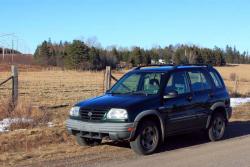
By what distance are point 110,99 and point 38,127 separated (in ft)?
11.5

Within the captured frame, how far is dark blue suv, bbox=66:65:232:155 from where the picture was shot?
8781mm

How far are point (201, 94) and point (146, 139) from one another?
201 cm

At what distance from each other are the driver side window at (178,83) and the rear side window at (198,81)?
0.22 meters

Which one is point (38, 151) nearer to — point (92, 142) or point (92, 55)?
point (92, 142)

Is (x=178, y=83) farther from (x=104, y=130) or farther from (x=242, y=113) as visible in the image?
(x=242, y=113)

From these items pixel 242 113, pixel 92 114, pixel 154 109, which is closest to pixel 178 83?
pixel 154 109

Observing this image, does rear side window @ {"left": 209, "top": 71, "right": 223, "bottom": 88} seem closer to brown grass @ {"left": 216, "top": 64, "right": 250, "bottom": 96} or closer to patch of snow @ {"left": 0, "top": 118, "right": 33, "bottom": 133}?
patch of snow @ {"left": 0, "top": 118, "right": 33, "bottom": 133}

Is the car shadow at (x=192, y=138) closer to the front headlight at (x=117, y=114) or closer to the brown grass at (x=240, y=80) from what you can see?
the front headlight at (x=117, y=114)

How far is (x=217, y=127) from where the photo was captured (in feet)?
35.6

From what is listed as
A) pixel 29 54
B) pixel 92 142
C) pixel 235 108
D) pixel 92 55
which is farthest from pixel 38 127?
pixel 29 54

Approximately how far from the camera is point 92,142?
32.5ft

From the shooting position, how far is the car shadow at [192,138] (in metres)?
10.1

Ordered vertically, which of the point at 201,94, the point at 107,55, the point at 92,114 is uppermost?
the point at 107,55

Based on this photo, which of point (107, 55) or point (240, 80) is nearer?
point (240, 80)
